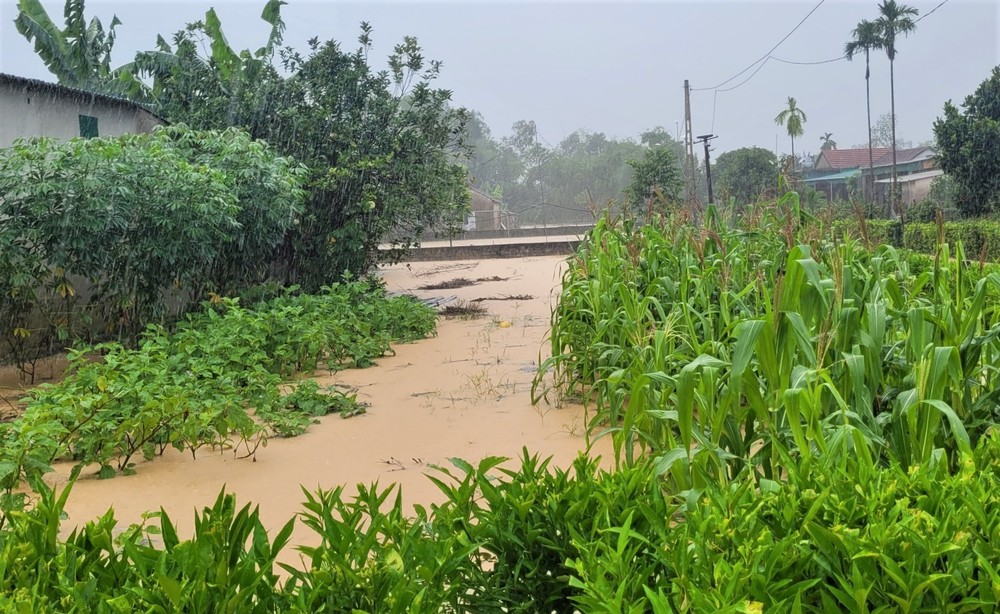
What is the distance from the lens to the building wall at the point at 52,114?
7.85 meters

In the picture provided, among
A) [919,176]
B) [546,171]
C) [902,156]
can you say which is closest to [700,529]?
[919,176]

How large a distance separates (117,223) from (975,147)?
60.4ft

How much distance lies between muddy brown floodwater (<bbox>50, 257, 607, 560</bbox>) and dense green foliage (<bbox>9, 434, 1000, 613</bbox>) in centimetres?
92

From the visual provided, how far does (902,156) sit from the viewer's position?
126 feet

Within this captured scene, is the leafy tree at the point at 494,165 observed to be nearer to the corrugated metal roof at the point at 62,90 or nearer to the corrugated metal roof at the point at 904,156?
the corrugated metal roof at the point at 904,156

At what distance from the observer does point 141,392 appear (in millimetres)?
4434

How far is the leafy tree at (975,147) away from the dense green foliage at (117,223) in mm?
16430

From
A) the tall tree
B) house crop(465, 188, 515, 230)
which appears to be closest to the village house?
house crop(465, 188, 515, 230)

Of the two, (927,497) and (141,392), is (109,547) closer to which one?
(927,497)

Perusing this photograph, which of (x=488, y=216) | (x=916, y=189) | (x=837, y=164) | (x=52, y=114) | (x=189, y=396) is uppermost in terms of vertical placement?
(x=837, y=164)

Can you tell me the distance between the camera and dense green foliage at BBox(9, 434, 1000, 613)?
1382 mm

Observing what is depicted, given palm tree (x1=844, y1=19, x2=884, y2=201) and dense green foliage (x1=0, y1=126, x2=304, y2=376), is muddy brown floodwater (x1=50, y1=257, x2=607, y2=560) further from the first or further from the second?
palm tree (x1=844, y1=19, x2=884, y2=201)

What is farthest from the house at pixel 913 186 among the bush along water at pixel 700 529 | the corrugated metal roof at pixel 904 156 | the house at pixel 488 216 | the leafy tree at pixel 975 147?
the bush along water at pixel 700 529

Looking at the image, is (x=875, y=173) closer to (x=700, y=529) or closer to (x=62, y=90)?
(x=62, y=90)
